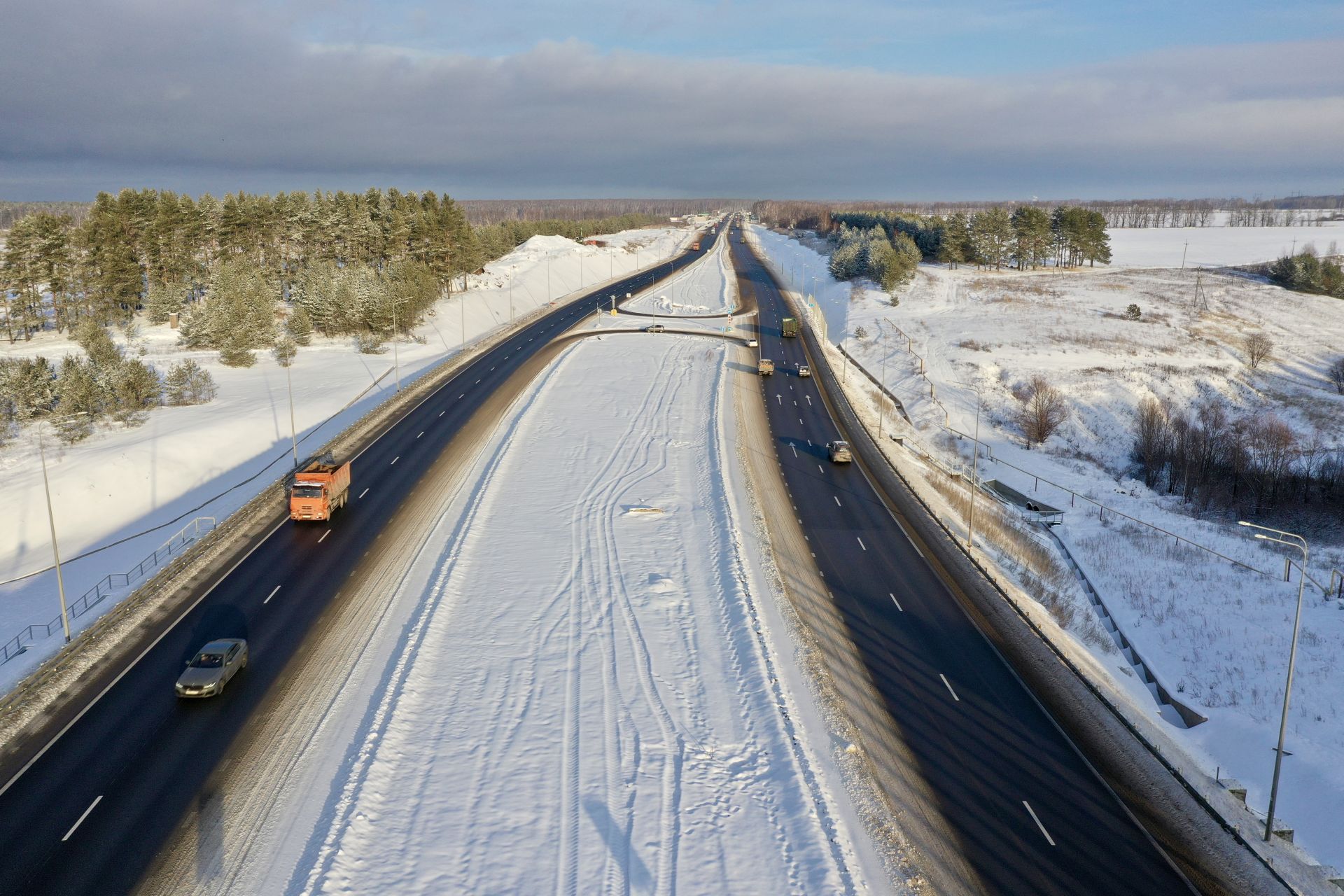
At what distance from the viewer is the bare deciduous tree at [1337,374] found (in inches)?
3349

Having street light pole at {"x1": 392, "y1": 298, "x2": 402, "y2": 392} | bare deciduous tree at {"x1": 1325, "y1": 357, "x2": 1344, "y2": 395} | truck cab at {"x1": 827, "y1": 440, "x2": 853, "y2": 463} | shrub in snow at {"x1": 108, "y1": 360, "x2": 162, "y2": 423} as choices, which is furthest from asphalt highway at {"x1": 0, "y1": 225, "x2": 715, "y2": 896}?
bare deciduous tree at {"x1": 1325, "y1": 357, "x2": 1344, "y2": 395}

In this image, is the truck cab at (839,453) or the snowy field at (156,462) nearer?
the snowy field at (156,462)

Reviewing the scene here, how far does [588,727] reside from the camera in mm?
26453

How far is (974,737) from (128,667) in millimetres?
28166

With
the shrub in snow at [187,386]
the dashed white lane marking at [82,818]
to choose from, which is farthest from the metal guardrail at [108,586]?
the shrub in snow at [187,386]

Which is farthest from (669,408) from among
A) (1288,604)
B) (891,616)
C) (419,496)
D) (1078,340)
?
(1078,340)

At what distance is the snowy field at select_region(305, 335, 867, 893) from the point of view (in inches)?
812

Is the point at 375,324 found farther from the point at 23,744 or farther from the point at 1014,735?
the point at 1014,735

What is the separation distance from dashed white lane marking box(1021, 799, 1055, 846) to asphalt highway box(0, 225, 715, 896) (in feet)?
73.1

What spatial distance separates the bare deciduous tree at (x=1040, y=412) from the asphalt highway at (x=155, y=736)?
57.5 meters

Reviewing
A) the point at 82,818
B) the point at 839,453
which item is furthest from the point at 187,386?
the point at 82,818

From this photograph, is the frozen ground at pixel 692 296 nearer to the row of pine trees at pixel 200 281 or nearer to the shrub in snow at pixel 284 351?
the row of pine trees at pixel 200 281

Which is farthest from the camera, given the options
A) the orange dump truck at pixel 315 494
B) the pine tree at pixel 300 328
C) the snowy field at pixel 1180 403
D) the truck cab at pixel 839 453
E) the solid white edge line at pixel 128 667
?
the pine tree at pixel 300 328

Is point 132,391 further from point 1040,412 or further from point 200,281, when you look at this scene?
point 1040,412
